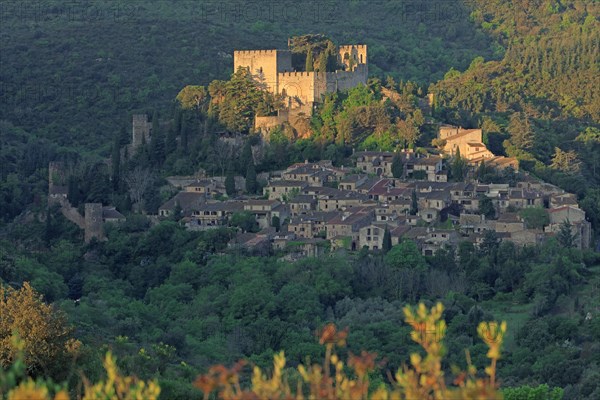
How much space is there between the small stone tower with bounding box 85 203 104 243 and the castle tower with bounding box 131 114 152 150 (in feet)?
16.6

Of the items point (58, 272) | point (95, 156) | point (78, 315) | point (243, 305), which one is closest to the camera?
point (78, 315)

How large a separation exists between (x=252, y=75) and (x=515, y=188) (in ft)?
33.0

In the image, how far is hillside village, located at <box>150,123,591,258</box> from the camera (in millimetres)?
44406

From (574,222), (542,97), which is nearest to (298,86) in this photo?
(574,222)

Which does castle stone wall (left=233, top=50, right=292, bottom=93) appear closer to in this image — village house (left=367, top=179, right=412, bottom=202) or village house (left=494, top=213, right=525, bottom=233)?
village house (left=367, top=179, right=412, bottom=202)

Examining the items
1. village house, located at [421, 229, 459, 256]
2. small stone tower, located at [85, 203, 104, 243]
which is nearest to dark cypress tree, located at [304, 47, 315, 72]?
small stone tower, located at [85, 203, 104, 243]

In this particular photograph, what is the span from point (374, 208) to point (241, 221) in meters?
3.50

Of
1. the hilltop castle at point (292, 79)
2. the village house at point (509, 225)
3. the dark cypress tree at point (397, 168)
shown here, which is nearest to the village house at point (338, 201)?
the dark cypress tree at point (397, 168)

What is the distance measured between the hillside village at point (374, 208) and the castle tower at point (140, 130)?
3.27 metres

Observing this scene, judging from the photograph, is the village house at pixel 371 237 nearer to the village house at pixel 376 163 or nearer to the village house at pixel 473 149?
the village house at pixel 376 163

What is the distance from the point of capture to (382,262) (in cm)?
4278

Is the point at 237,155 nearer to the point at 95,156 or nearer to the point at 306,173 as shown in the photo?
the point at 306,173

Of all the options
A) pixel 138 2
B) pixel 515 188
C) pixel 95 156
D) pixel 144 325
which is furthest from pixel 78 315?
pixel 138 2

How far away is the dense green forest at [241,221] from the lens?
3838cm
